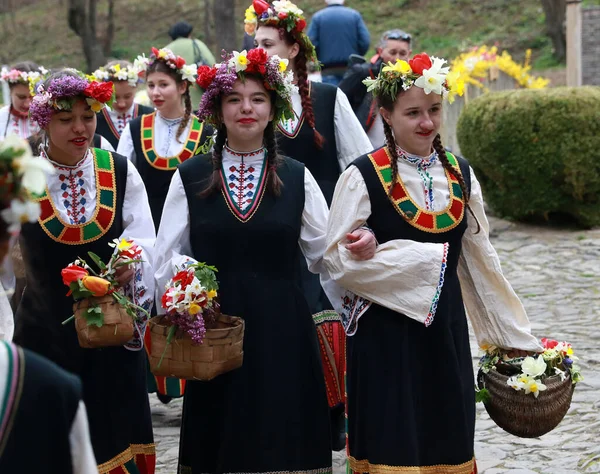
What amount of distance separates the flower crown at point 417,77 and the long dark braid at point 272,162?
502 mm

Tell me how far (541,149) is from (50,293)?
7505 mm

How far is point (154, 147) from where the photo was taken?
267 inches

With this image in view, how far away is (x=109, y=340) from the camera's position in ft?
13.4

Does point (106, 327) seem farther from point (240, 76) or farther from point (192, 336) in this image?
point (240, 76)

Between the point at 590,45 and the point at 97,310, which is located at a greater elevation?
the point at 590,45

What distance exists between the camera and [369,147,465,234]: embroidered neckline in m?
4.14

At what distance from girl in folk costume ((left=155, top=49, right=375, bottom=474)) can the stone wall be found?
10754mm

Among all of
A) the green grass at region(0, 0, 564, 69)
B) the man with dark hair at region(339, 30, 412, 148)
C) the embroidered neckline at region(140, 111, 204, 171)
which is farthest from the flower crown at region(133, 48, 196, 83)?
the green grass at region(0, 0, 564, 69)

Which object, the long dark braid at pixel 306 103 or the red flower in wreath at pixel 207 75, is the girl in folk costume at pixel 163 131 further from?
the red flower in wreath at pixel 207 75

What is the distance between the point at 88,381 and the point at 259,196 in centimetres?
106

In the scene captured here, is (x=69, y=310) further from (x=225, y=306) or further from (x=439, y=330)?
(x=439, y=330)

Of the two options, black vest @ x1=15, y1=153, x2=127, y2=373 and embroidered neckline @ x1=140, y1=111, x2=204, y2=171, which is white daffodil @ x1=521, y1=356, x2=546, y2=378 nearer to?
black vest @ x1=15, y1=153, x2=127, y2=373

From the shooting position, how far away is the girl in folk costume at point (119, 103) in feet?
25.6

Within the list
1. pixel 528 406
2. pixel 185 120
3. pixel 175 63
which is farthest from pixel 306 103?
pixel 528 406
